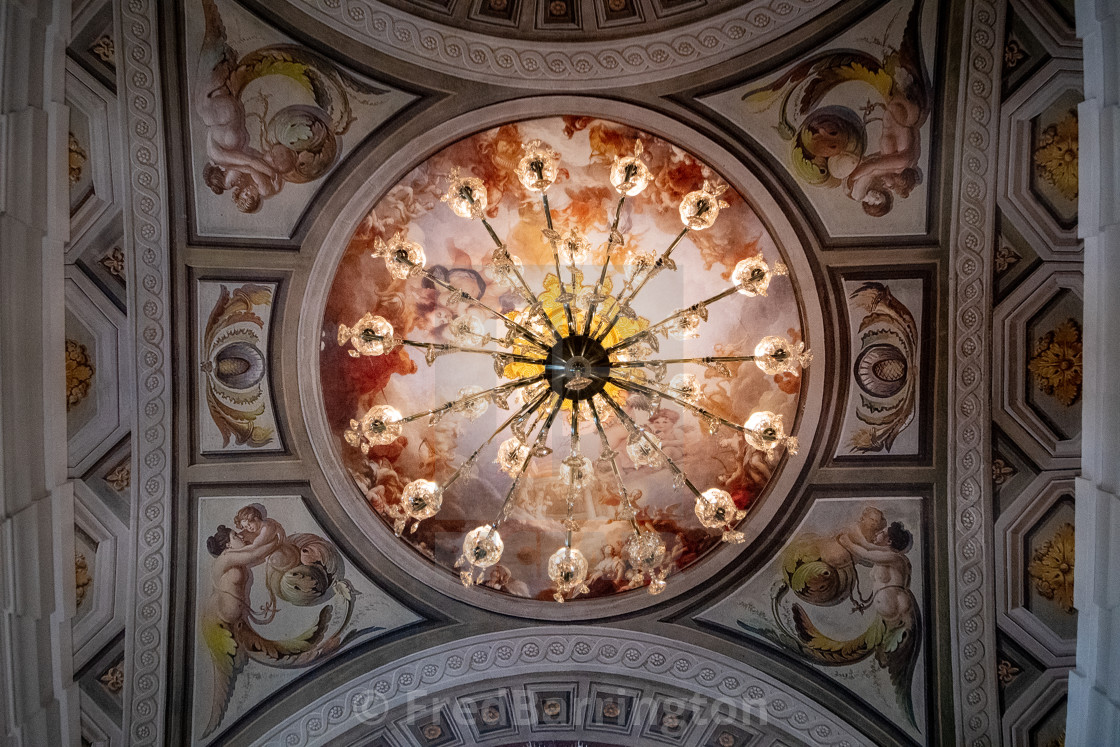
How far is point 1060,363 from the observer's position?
9.03 m

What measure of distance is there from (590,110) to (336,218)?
9.95 feet

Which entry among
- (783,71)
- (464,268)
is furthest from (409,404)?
(783,71)

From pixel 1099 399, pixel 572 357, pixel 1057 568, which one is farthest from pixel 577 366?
pixel 1057 568

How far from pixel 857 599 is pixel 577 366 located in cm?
511

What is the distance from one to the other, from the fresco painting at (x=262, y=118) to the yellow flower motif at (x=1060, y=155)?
6.70 m

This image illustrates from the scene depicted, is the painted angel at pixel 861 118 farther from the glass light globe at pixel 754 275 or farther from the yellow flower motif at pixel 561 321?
the yellow flower motif at pixel 561 321

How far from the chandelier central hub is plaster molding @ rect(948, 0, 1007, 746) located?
179 inches

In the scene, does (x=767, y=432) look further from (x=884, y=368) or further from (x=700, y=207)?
(x=884, y=368)

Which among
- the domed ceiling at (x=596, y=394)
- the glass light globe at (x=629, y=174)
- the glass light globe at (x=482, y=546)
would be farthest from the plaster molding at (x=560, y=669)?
the glass light globe at (x=629, y=174)

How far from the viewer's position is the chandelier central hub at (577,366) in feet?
23.6

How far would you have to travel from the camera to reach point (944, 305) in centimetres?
926

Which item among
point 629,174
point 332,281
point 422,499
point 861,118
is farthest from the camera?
point 332,281

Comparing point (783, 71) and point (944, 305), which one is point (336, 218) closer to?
point (783, 71)

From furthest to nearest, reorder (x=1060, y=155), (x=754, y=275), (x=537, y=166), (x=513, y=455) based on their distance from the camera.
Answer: (x=1060, y=155), (x=513, y=455), (x=754, y=275), (x=537, y=166)
